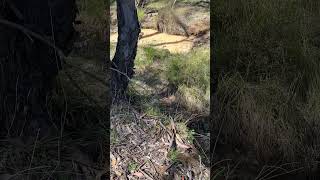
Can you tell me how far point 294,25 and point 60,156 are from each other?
1.50m

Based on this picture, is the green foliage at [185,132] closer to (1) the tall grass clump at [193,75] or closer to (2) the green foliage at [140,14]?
(1) the tall grass clump at [193,75]

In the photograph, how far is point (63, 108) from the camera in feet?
12.3

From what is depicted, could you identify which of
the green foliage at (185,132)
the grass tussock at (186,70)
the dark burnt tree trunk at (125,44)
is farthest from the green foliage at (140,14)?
the green foliage at (185,132)

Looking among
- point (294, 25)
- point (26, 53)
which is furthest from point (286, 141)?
point (26, 53)

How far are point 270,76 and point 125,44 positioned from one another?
1016 mm

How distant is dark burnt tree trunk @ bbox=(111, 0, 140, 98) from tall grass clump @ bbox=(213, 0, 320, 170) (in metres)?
0.76

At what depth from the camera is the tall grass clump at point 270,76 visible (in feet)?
11.8

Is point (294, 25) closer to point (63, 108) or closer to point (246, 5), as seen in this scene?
point (246, 5)

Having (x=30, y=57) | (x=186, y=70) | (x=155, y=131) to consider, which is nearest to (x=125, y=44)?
(x=186, y=70)

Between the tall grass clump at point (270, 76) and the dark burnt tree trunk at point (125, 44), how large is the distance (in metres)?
0.76

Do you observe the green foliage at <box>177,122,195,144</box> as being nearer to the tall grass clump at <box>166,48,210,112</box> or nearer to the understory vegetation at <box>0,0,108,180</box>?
the tall grass clump at <box>166,48,210,112</box>

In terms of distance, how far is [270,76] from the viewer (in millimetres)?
3652

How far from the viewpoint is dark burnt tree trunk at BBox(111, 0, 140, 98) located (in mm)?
3010

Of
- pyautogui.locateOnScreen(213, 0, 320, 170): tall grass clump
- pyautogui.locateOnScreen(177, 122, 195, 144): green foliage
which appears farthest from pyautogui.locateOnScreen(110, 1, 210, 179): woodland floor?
pyautogui.locateOnScreen(213, 0, 320, 170): tall grass clump
